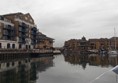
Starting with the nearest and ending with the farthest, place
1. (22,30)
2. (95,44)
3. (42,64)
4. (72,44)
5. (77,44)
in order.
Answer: (42,64) < (22,30) < (95,44) < (77,44) < (72,44)

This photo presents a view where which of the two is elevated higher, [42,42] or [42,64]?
[42,42]

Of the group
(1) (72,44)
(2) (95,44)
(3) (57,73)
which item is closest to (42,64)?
(3) (57,73)

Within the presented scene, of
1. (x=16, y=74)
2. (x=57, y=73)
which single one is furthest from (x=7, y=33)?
(x=57, y=73)

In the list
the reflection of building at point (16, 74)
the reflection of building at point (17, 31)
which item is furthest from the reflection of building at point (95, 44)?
the reflection of building at point (16, 74)

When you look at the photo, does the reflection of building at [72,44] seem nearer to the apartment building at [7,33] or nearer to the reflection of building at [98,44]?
the reflection of building at [98,44]

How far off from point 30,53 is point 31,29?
2454 centimetres

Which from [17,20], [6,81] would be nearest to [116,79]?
[6,81]

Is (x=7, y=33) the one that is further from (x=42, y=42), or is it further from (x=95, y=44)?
(x=95, y=44)

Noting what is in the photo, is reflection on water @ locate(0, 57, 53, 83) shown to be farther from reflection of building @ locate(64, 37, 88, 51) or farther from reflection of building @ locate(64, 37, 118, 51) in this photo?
reflection of building @ locate(64, 37, 88, 51)

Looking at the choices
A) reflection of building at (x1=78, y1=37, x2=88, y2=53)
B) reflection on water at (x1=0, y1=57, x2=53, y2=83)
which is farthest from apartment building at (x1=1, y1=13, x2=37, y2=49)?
reflection of building at (x1=78, y1=37, x2=88, y2=53)

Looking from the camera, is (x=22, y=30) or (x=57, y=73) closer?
(x=57, y=73)

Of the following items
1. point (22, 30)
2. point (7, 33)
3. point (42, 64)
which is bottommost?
point (42, 64)

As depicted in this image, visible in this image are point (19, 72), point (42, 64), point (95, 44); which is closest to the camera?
point (19, 72)

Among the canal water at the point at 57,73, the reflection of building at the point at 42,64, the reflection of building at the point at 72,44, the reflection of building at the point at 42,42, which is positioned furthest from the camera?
the reflection of building at the point at 72,44
